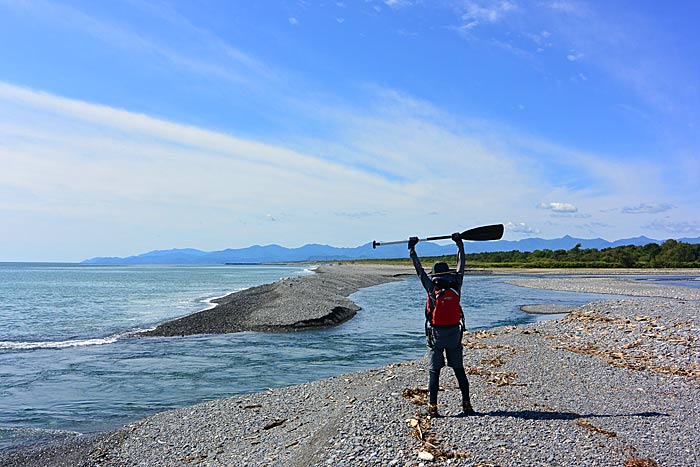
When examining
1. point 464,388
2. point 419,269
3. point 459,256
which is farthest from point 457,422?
point 459,256

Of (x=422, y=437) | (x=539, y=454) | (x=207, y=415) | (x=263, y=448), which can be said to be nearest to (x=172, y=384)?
(x=207, y=415)

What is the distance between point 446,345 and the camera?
30.4ft

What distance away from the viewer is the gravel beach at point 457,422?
313 inches

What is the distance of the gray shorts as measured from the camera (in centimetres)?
923

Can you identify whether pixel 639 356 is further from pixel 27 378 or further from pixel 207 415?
pixel 27 378

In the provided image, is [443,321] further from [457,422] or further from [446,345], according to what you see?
[457,422]

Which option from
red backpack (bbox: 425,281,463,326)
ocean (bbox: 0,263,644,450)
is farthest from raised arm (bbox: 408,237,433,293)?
ocean (bbox: 0,263,644,450)

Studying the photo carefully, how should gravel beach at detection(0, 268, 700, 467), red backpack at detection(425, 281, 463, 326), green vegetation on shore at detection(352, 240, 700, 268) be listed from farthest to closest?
green vegetation on shore at detection(352, 240, 700, 268) < red backpack at detection(425, 281, 463, 326) < gravel beach at detection(0, 268, 700, 467)

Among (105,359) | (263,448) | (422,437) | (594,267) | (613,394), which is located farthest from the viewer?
(594,267)

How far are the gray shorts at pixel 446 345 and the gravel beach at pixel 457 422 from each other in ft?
3.50

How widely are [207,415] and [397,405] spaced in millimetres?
4832

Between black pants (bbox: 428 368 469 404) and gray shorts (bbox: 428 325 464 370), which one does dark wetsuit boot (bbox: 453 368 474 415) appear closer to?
black pants (bbox: 428 368 469 404)

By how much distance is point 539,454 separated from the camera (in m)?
7.71

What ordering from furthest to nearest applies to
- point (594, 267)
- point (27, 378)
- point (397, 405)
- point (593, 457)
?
point (594, 267) < point (27, 378) < point (397, 405) < point (593, 457)
